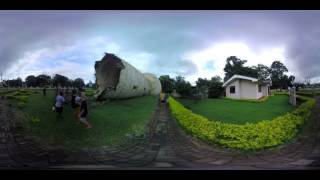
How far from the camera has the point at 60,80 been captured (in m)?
4.59

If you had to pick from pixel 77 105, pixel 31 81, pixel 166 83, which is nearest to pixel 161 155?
pixel 166 83

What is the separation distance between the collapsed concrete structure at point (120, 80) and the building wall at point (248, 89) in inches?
38.8

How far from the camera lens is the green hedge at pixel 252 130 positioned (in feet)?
14.2

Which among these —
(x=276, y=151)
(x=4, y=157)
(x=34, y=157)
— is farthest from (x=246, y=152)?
(x=4, y=157)

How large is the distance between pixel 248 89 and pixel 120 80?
4.98 feet

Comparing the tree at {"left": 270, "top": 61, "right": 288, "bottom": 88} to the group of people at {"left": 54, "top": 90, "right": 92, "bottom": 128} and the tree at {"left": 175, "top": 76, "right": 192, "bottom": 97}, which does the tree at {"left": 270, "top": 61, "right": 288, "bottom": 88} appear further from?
the group of people at {"left": 54, "top": 90, "right": 92, "bottom": 128}

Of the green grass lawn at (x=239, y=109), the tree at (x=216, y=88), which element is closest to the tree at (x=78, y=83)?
the green grass lawn at (x=239, y=109)

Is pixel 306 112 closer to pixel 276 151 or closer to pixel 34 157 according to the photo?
pixel 276 151

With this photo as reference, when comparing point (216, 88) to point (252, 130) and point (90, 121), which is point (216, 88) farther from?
point (90, 121)

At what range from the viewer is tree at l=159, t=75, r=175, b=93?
4625 mm

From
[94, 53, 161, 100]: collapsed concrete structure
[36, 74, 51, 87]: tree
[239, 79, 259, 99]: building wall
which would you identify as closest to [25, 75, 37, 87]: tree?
[36, 74, 51, 87]: tree

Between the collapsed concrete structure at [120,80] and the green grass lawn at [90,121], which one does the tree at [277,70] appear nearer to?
the collapsed concrete structure at [120,80]
